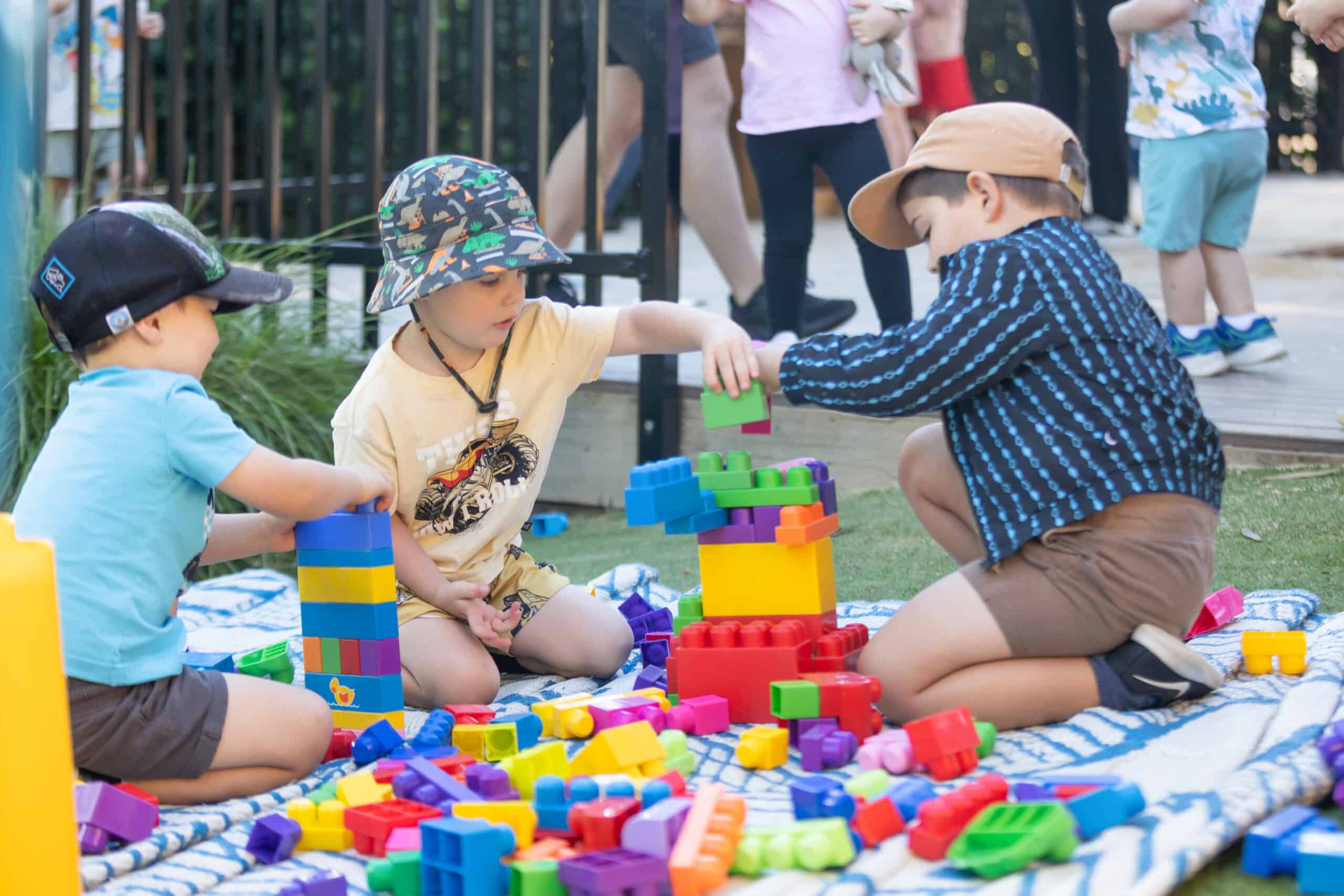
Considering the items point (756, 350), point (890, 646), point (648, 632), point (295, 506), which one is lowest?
point (648, 632)

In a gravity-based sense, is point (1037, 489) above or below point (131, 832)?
above

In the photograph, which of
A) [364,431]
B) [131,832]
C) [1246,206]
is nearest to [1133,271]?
[1246,206]

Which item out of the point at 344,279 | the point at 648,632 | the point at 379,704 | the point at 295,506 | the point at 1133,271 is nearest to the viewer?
the point at 295,506

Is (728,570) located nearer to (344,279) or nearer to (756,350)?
(756,350)

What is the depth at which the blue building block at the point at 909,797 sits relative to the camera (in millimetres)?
1725

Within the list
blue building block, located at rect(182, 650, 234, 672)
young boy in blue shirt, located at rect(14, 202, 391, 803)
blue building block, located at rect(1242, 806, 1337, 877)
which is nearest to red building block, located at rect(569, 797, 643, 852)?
young boy in blue shirt, located at rect(14, 202, 391, 803)

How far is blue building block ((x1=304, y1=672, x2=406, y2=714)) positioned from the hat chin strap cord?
19.5 inches

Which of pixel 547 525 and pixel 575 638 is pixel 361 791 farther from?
pixel 547 525

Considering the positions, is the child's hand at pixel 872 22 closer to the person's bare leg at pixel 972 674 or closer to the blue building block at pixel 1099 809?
the person's bare leg at pixel 972 674

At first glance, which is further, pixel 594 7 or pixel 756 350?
pixel 594 7

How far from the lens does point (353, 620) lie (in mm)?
2287

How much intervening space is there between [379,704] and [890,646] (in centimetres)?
81

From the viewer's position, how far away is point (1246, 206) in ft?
13.3

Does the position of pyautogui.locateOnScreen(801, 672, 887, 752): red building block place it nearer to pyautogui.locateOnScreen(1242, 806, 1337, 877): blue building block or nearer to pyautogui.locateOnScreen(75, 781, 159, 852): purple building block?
pyautogui.locateOnScreen(1242, 806, 1337, 877): blue building block
